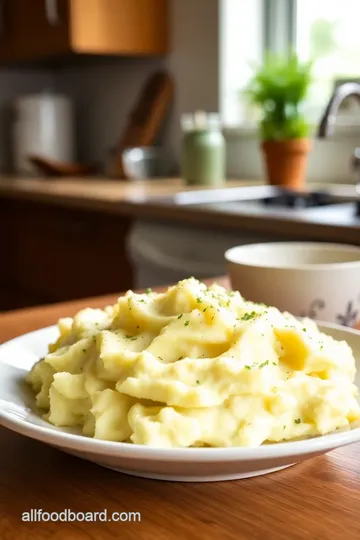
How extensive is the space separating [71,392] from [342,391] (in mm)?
193

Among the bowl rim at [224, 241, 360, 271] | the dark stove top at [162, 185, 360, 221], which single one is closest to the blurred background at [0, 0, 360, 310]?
the dark stove top at [162, 185, 360, 221]

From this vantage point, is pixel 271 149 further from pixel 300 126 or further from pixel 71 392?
pixel 71 392

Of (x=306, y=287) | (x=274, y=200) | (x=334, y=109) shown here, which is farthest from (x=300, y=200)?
(x=306, y=287)

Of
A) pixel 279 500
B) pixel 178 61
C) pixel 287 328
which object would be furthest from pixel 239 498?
pixel 178 61

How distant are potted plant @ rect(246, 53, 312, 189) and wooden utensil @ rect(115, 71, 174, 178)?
26.6 inches

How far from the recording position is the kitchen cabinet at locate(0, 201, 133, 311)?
99.0 inches

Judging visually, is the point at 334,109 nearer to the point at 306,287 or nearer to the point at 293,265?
the point at 293,265

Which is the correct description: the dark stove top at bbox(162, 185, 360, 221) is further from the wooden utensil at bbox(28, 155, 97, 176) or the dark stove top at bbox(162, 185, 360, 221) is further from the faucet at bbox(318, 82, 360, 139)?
the wooden utensil at bbox(28, 155, 97, 176)

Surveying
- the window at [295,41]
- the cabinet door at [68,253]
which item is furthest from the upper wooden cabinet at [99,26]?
the cabinet door at [68,253]

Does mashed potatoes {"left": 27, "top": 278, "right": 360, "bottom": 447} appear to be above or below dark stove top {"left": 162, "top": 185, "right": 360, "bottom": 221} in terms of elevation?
above

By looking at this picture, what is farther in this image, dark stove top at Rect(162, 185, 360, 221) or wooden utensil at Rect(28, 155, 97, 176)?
wooden utensil at Rect(28, 155, 97, 176)

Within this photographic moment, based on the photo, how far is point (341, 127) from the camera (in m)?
2.67

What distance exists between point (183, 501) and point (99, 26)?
271 cm

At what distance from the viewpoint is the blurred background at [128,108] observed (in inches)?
105
